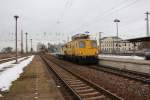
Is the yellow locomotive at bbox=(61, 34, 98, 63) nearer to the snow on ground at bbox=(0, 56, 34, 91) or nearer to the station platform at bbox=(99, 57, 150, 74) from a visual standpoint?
the station platform at bbox=(99, 57, 150, 74)

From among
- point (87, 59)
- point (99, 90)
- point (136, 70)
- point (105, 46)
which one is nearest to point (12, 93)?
point (99, 90)

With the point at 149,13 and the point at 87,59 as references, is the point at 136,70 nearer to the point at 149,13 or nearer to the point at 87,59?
the point at 87,59

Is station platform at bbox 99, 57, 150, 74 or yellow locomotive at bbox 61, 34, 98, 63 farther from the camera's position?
yellow locomotive at bbox 61, 34, 98, 63

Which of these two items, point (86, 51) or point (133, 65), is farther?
point (86, 51)

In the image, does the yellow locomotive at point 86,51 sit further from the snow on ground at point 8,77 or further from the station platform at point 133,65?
the snow on ground at point 8,77

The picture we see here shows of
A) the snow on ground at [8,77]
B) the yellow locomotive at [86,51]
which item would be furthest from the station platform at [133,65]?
the snow on ground at [8,77]

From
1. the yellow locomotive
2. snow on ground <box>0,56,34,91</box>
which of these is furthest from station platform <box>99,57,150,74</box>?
snow on ground <box>0,56,34,91</box>

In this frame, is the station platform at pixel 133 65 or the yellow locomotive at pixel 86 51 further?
the yellow locomotive at pixel 86 51

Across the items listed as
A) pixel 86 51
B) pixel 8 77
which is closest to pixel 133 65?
Answer: pixel 8 77

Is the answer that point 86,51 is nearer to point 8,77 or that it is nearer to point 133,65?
point 133,65

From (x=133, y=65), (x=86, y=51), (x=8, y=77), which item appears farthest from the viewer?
(x=86, y=51)

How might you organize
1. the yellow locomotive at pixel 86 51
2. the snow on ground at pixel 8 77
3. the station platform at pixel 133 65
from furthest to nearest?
1. the yellow locomotive at pixel 86 51
2. the station platform at pixel 133 65
3. the snow on ground at pixel 8 77

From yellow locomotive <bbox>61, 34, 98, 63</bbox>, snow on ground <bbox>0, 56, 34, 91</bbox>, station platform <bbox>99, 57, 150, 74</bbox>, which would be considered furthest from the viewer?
yellow locomotive <bbox>61, 34, 98, 63</bbox>

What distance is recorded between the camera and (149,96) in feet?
35.2
